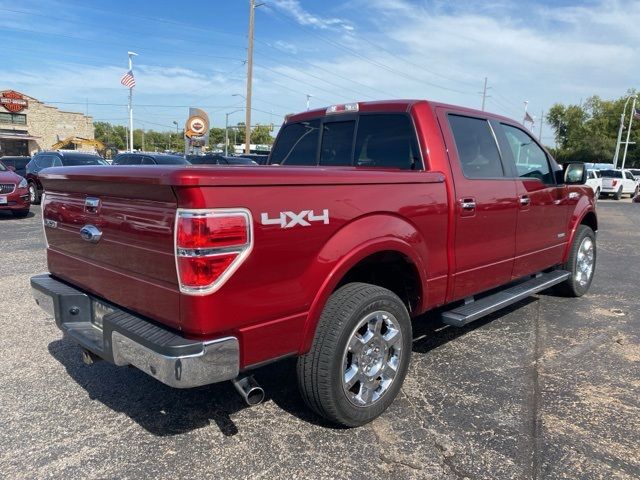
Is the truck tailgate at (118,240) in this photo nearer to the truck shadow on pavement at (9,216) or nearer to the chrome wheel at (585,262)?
the chrome wheel at (585,262)

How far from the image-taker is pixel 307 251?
2.55 m

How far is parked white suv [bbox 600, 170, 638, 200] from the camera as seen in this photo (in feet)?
97.3

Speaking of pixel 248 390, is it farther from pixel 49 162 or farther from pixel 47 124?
pixel 47 124

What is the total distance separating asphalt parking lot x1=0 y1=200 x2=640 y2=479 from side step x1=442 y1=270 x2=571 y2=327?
0.45 meters

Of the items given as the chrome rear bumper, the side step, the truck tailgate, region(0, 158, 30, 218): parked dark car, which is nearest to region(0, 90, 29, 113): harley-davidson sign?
region(0, 158, 30, 218): parked dark car

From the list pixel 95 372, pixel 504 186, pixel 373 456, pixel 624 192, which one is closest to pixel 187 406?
pixel 95 372

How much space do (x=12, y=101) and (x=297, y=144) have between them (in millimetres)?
65294

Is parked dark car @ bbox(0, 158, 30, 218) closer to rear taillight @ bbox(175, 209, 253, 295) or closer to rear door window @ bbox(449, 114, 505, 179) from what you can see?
rear door window @ bbox(449, 114, 505, 179)

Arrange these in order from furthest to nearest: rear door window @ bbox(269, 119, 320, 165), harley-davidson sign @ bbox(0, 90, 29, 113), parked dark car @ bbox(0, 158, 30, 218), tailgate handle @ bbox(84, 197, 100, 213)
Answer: harley-davidson sign @ bbox(0, 90, 29, 113) → parked dark car @ bbox(0, 158, 30, 218) → rear door window @ bbox(269, 119, 320, 165) → tailgate handle @ bbox(84, 197, 100, 213)

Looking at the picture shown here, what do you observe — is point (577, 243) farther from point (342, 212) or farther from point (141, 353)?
point (141, 353)

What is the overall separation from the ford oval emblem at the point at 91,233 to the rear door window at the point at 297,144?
2076 mm

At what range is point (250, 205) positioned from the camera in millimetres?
2285

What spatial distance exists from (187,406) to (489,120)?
132 inches

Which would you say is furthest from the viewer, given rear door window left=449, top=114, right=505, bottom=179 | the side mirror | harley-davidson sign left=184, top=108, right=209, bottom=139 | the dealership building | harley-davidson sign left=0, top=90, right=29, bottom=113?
the dealership building
